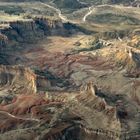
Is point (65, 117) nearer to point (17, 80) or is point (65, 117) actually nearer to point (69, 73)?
point (17, 80)

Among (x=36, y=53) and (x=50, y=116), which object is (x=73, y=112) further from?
(x=36, y=53)

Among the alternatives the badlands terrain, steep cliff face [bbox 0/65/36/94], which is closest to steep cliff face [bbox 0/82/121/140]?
the badlands terrain

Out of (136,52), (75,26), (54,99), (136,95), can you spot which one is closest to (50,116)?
(54,99)

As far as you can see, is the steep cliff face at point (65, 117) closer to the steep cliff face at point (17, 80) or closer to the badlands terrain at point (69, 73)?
the badlands terrain at point (69, 73)

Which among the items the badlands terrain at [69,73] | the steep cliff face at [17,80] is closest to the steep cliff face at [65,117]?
the badlands terrain at [69,73]

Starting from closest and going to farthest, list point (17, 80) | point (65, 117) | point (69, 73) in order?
point (65, 117)
point (17, 80)
point (69, 73)

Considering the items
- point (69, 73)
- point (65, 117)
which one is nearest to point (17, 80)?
point (69, 73)

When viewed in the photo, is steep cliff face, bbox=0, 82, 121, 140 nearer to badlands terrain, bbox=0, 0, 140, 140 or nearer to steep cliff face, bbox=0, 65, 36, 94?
badlands terrain, bbox=0, 0, 140, 140

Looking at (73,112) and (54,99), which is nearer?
(73,112)

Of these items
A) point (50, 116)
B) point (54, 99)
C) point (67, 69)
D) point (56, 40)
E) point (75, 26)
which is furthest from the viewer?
point (75, 26)
